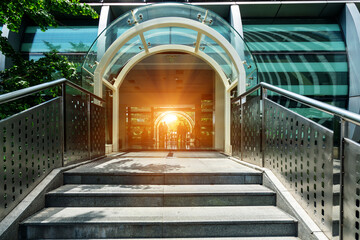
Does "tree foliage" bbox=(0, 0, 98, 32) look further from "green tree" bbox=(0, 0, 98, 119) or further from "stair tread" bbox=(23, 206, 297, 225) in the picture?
"stair tread" bbox=(23, 206, 297, 225)

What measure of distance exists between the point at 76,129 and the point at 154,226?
237cm

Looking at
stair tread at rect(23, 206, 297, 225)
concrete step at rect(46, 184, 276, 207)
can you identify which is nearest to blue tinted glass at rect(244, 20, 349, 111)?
concrete step at rect(46, 184, 276, 207)

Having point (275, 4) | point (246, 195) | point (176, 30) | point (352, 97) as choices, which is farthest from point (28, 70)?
point (352, 97)

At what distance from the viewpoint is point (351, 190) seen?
190 centimetres

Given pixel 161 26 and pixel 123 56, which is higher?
pixel 161 26

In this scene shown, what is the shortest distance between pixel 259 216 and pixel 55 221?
2.15 m

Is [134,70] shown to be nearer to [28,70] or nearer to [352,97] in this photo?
[28,70]

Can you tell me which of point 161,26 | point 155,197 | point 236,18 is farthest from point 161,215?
point 236,18

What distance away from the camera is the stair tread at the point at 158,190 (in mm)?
2881

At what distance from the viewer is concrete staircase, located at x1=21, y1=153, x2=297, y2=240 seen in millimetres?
2420

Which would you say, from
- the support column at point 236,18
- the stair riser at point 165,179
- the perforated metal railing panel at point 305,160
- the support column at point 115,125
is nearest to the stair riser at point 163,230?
the perforated metal railing panel at point 305,160

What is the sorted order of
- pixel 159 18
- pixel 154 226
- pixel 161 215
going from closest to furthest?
pixel 154 226 < pixel 161 215 < pixel 159 18

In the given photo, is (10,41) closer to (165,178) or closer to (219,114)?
(219,114)

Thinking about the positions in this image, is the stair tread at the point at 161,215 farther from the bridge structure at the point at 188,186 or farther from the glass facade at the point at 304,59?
the glass facade at the point at 304,59
